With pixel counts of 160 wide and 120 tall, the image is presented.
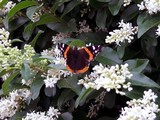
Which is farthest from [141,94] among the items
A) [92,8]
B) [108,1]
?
[92,8]

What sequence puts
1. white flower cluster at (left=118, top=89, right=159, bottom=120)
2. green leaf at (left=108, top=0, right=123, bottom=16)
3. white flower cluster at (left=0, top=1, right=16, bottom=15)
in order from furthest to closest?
white flower cluster at (left=0, top=1, right=16, bottom=15) → green leaf at (left=108, top=0, right=123, bottom=16) → white flower cluster at (left=118, top=89, right=159, bottom=120)

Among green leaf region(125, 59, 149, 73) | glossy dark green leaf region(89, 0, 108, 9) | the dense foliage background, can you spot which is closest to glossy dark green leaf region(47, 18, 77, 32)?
the dense foliage background

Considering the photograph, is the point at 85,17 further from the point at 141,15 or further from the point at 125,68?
the point at 125,68

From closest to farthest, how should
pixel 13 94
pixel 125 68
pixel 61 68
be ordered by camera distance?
pixel 125 68, pixel 61 68, pixel 13 94

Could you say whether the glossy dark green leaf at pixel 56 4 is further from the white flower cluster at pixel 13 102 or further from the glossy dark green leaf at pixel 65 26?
the white flower cluster at pixel 13 102

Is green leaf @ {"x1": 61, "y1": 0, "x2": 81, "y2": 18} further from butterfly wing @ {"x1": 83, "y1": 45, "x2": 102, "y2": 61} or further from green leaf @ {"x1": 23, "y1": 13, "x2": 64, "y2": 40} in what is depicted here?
butterfly wing @ {"x1": 83, "y1": 45, "x2": 102, "y2": 61}
